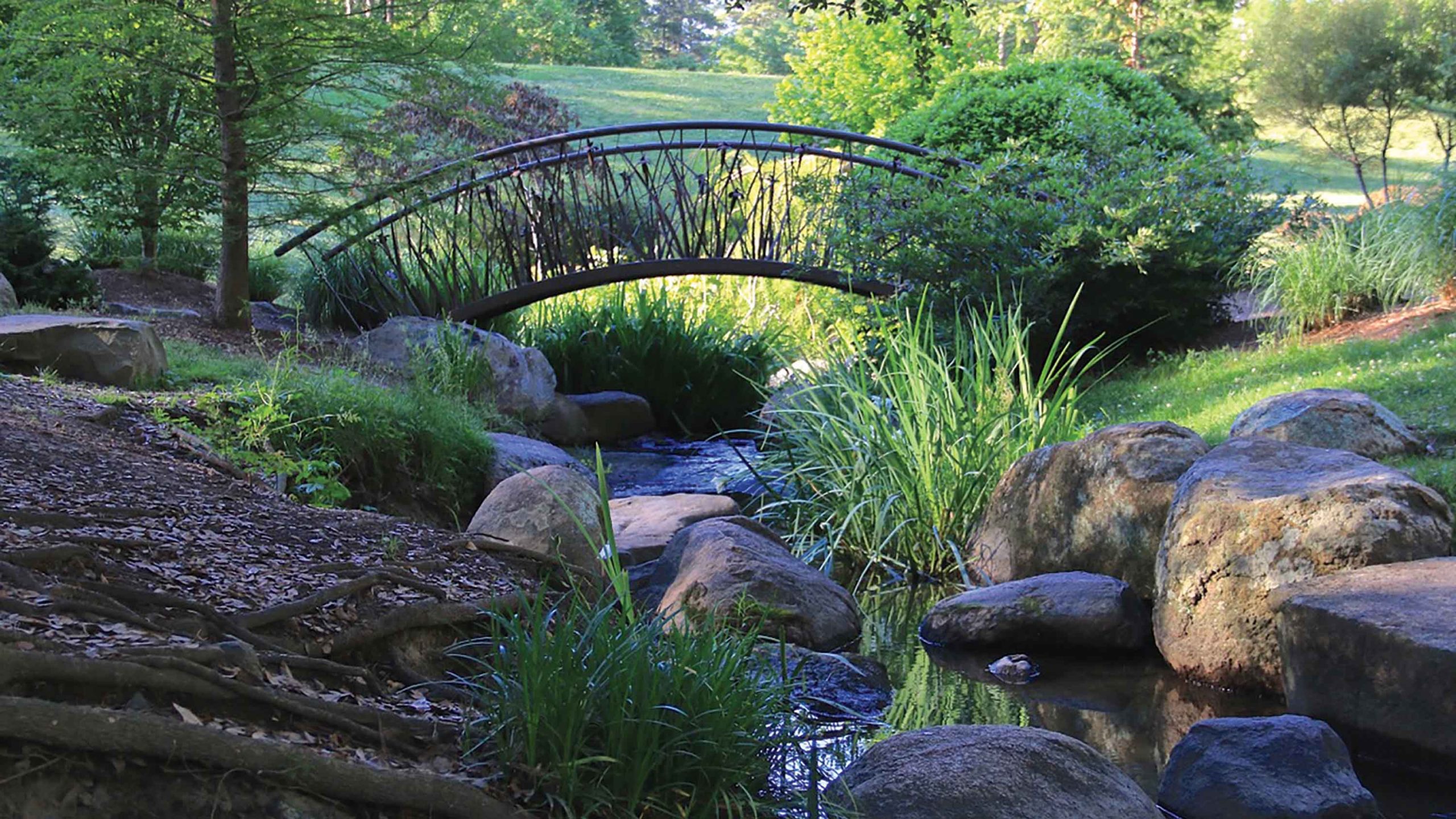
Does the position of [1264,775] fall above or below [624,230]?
below

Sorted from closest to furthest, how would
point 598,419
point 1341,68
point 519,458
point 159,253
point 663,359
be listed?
1. point 519,458
2. point 598,419
3. point 159,253
4. point 663,359
5. point 1341,68

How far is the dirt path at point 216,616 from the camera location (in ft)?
8.45

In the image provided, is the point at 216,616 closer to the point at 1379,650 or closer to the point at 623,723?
the point at 623,723

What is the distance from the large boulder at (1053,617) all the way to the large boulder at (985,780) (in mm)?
1973

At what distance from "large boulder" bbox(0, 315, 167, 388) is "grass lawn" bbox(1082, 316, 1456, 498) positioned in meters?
5.96

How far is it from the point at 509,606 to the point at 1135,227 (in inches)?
293

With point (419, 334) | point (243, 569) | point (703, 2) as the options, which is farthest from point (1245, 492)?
point (703, 2)

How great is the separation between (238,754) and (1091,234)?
28.5 ft

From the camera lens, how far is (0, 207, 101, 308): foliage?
31.3 ft

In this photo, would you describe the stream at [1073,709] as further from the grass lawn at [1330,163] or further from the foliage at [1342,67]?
the grass lawn at [1330,163]

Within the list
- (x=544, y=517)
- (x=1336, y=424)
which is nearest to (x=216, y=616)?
(x=544, y=517)

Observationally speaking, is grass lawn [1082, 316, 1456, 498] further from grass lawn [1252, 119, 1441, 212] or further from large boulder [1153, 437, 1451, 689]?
grass lawn [1252, 119, 1441, 212]

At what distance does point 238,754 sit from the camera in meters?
2.54

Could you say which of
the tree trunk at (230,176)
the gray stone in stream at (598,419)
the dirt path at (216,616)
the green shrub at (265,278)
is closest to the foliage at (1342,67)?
the gray stone in stream at (598,419)
